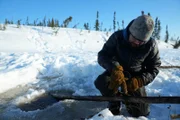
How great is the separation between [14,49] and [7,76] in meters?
4.07

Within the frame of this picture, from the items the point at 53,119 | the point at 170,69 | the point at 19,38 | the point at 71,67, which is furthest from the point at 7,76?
the point at 19,38

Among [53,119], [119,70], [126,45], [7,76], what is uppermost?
[126,45]

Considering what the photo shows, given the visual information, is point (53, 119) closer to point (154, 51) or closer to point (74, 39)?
point (154, 51)

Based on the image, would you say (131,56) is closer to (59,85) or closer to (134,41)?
(134,41)

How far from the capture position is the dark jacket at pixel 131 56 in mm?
3146

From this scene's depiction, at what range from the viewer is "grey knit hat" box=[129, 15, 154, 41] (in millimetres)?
2781

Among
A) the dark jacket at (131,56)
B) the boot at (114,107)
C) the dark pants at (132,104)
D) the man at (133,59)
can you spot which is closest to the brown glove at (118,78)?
the man at (133,59)

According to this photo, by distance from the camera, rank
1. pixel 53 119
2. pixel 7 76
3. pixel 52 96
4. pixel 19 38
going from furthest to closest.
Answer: pixel 19 38
pixel 7 76
pixel 52 96
pixel 53 119

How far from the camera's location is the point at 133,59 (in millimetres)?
3238

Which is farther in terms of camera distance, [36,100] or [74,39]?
[74,39]

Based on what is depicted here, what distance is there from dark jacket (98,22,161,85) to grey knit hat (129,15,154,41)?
0.22m

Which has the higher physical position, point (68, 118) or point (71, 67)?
point (71, 67)

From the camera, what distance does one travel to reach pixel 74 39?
1055 cm

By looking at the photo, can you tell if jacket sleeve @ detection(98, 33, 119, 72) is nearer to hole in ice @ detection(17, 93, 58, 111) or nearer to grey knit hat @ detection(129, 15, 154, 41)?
grey knit hat @ detection(129, 15, 154, 41)
